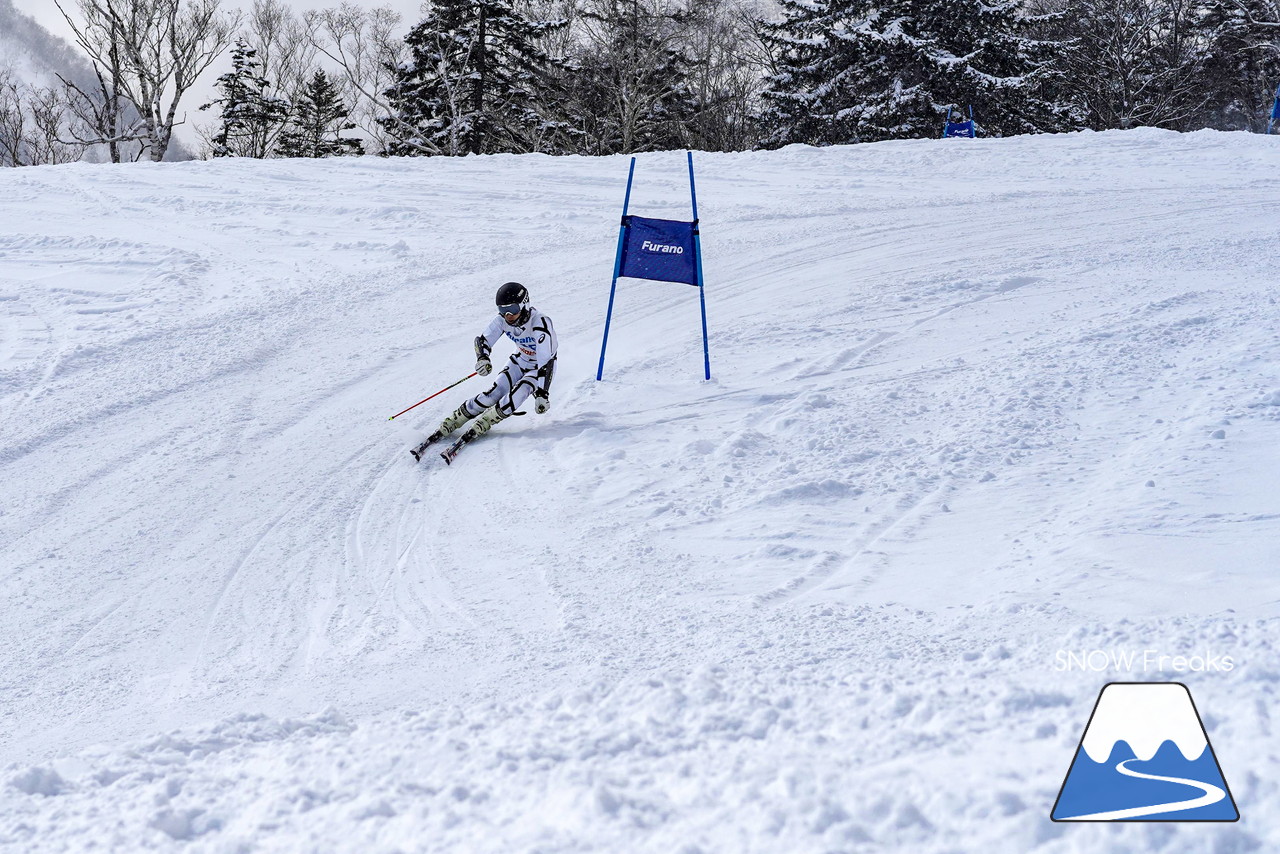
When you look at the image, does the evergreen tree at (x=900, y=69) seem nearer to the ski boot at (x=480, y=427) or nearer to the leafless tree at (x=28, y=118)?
the ski boot at (x=480, y=427)

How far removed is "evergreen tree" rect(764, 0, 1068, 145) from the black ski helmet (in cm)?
2326

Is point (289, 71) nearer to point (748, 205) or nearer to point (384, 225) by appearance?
point (384, 225)

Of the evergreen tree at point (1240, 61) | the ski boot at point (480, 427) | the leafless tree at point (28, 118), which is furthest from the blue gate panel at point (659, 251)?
the leafless tree at point (28, 118)

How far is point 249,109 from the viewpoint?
131 ft

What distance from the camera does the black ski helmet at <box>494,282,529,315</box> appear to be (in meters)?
8.37

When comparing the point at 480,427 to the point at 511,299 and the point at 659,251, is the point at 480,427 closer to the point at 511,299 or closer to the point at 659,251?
the point at 511,299

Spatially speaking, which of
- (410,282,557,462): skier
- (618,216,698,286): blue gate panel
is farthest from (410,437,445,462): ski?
→ (618,216,698,286): blue gate panel

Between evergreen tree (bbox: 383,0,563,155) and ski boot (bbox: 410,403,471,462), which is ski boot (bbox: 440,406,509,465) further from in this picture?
evergreen tree (bbox: 383,0,563,155)

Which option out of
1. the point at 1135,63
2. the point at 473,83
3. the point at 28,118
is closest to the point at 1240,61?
the point at 1135,63

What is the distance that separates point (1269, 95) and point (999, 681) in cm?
4437

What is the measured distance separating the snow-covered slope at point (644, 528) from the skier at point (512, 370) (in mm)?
322

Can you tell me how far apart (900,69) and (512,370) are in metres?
24.6

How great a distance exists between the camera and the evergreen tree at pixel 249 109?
39281mm

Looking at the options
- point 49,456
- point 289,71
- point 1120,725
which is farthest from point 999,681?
point 289,71
